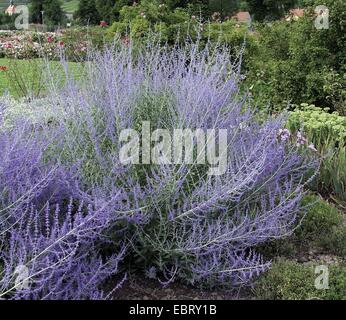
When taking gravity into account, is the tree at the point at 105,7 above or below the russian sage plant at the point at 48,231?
above

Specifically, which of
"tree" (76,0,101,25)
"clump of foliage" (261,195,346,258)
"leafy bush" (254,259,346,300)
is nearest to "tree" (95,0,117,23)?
"tree" (76,0,101,25)

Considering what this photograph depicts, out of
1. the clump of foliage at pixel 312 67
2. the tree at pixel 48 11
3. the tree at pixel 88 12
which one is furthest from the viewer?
the tree at pixel 48 11

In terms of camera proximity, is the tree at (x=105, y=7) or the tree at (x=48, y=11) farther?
the tree at (x=48, y=11)

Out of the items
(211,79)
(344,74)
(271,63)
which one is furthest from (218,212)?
(271,63)

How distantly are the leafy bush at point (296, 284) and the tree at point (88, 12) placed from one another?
98.5ft

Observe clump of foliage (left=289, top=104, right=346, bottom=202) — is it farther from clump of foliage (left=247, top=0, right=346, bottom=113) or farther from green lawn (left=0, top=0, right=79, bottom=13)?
green lawn (left=0, top=0, right=79, bottom=13)

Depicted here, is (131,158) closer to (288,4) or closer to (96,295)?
(96,295)

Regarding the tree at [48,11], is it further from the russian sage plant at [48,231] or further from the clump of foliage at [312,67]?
the russian sage plant at [48,231]

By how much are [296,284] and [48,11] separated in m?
31.5

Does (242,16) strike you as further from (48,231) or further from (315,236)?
(48,231)

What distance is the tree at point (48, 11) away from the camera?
3253 centimetres

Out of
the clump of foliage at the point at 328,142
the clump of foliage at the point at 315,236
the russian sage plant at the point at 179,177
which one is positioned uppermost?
the russian sage plant at the point at 179,177

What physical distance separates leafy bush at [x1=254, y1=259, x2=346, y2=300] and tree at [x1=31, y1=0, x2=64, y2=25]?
30.2 m

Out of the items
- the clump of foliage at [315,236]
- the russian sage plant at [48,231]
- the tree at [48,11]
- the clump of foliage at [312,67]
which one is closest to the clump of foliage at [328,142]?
the clump of foliage at [315,236]
